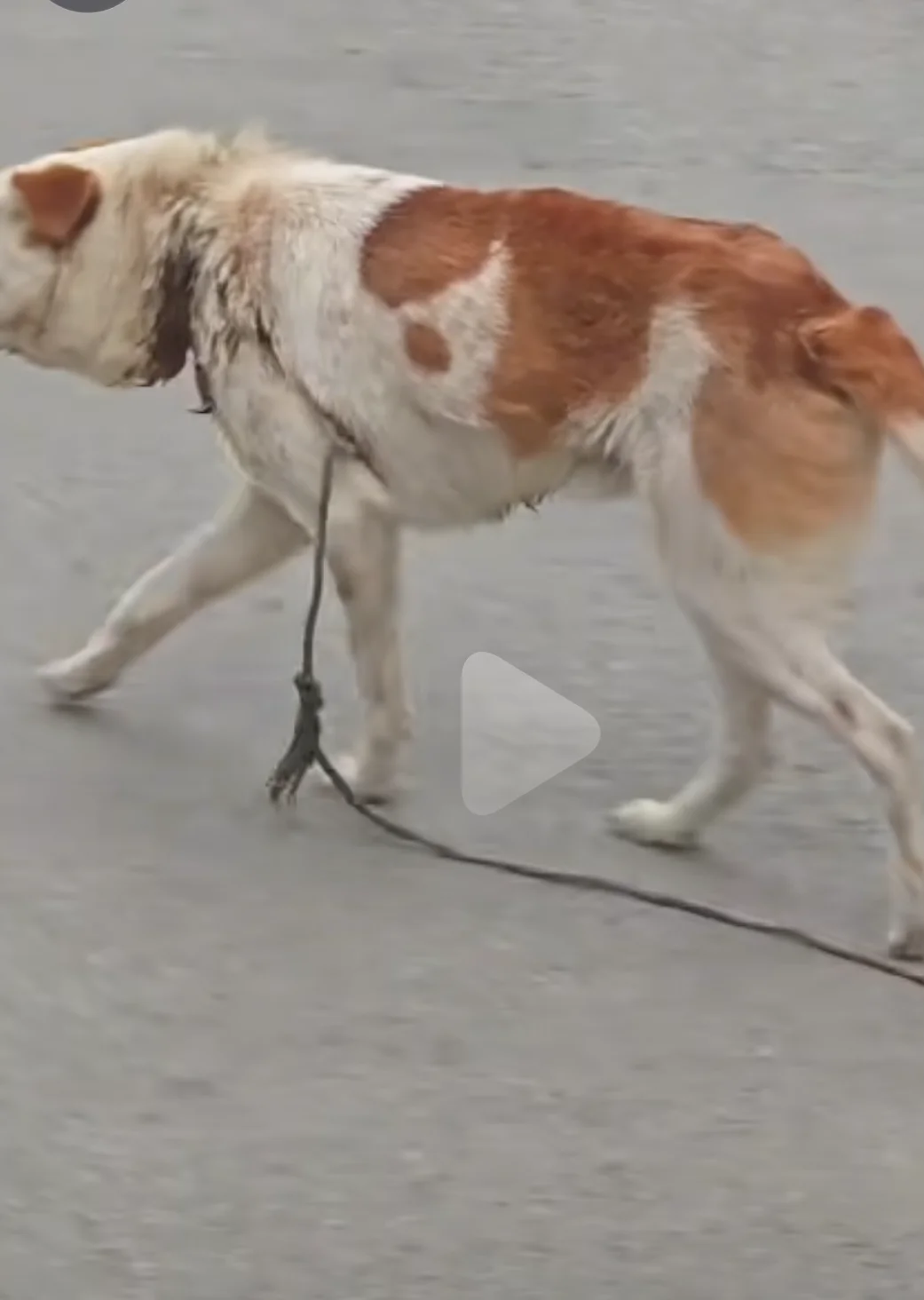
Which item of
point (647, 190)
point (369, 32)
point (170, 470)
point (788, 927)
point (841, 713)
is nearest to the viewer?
point (841, 713)

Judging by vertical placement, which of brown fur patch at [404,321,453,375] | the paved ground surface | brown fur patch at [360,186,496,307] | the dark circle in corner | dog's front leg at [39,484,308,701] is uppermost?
brown fur patch at [360,186,496,307]

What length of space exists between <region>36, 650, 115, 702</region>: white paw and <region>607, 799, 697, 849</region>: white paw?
546 millimetres

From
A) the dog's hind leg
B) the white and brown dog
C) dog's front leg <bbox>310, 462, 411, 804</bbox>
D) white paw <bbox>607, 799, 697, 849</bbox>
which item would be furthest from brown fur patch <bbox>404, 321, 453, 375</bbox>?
white paw <bbox>607, 799, 697, 849</bbox>

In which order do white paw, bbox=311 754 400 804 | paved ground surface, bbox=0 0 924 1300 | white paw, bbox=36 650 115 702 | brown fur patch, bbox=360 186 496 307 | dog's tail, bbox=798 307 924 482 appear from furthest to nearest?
white paw, bbox=36 650 115 702
white paw, bbox=311 754 400 804
brown fur patch, bbox=360 186 496 307
dog's tail, bbox=798 307 924 482
paved ground surface, bbox=0 0 924 1300

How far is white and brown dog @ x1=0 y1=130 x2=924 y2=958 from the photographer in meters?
1.86

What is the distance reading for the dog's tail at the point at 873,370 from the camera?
5.98 ft

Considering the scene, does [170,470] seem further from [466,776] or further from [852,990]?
[852,990]

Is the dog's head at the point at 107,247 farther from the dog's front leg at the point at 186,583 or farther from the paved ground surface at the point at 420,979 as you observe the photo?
the paved ground surface at the point at 420,979

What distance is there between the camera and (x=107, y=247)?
2070 mm

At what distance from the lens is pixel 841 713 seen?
191 cm

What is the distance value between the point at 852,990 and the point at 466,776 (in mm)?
456

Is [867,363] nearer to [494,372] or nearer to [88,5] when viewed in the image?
[494,372]

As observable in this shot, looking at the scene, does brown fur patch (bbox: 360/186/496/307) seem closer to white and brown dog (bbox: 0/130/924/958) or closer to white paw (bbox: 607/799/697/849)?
white and brown dog (bbox: 0/130/924/958)

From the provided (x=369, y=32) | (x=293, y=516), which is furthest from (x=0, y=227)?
(x=369, y=32)
